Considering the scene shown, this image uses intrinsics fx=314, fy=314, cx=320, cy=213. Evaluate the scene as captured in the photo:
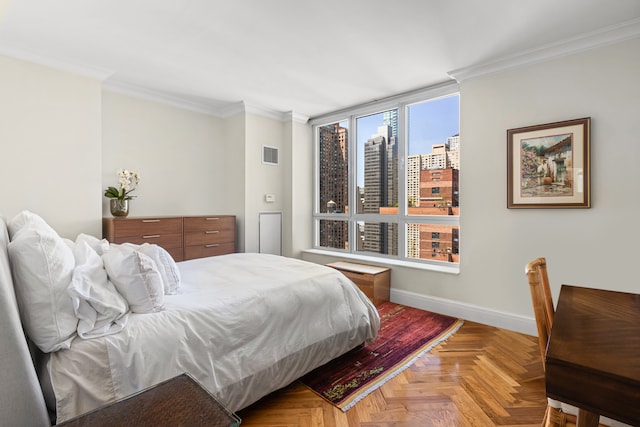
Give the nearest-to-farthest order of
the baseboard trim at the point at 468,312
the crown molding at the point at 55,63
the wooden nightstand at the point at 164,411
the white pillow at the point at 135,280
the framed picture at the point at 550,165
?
the wooden nightstand at the point at 164,411 → the white pillow at the point at 135,280 → the framed picture at the point at 550,165 → the crown molding at the point at 55,63 → the baseboard trim at the point at 468,312

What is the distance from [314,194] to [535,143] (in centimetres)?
305

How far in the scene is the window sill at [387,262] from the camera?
11.5 ft

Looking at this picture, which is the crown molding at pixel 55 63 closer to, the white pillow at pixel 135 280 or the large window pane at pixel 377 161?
the white pillow at pixel 135 280

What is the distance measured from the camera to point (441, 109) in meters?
3.72

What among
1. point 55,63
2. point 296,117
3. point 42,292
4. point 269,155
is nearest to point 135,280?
point 42,292

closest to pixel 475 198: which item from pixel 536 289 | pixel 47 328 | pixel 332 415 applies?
pixel 536 289

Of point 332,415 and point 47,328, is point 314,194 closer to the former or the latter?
point 332,415

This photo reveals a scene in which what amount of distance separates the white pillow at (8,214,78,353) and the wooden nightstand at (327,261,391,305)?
283 cm

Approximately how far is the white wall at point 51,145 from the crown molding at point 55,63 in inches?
1.7

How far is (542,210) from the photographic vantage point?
2.82 metres

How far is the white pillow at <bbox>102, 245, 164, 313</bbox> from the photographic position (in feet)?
5.13

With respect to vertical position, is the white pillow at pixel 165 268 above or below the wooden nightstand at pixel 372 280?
above

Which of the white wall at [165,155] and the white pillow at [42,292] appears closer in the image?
the white pillow at [42,292]

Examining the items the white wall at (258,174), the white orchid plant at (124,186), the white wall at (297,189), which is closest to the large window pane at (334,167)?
the white wall at (297,189)
